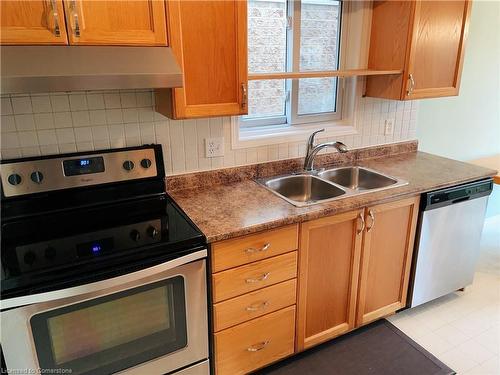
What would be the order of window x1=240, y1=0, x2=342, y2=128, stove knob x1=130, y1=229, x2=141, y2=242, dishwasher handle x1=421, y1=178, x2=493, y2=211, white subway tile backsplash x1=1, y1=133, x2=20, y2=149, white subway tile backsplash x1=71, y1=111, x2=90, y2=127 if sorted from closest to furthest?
1. stove knob x1=130, y1=229, x2=141, y2=242
2. white subway tile backsplash x1=1, y1=133, x2=20, y2=149
3. white subway tile backsplash x1=71, y1=111, x2=90, y2=127
4. dishwasher handle x1=421, y1=178, x2=493, y2=211
5. window x1=240, y1=0, x2=342, y2=128

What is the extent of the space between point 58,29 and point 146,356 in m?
1.24

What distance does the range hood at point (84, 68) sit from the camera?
115 cm

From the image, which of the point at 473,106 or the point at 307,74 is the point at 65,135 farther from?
the point at 473,106

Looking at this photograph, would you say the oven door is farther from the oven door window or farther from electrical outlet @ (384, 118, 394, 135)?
electrical outlet @ (384, 118, 394, 135)

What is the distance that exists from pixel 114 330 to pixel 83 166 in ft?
2.41

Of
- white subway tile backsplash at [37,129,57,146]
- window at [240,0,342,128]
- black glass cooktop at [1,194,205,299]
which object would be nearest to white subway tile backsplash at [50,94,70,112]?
white subway tile backsplash at [37,129,57,146]

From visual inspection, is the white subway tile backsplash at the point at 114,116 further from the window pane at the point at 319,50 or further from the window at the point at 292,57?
the window pane at the point at 319,50

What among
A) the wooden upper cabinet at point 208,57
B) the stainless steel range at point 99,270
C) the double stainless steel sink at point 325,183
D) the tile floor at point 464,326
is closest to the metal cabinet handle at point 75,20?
the wooden upper cabinet at point 208,57

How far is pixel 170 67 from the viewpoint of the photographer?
→ 4.53 feet

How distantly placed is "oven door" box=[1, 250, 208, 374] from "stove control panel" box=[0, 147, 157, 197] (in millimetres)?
597

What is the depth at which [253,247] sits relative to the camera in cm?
161

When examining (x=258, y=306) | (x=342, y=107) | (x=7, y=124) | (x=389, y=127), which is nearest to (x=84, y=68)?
(x=7, y=124)

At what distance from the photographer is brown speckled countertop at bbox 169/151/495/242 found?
158cm

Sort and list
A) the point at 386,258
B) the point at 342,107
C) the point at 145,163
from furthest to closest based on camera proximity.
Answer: the point at 342,107 < the point at 386,258 < the point at 145,163
